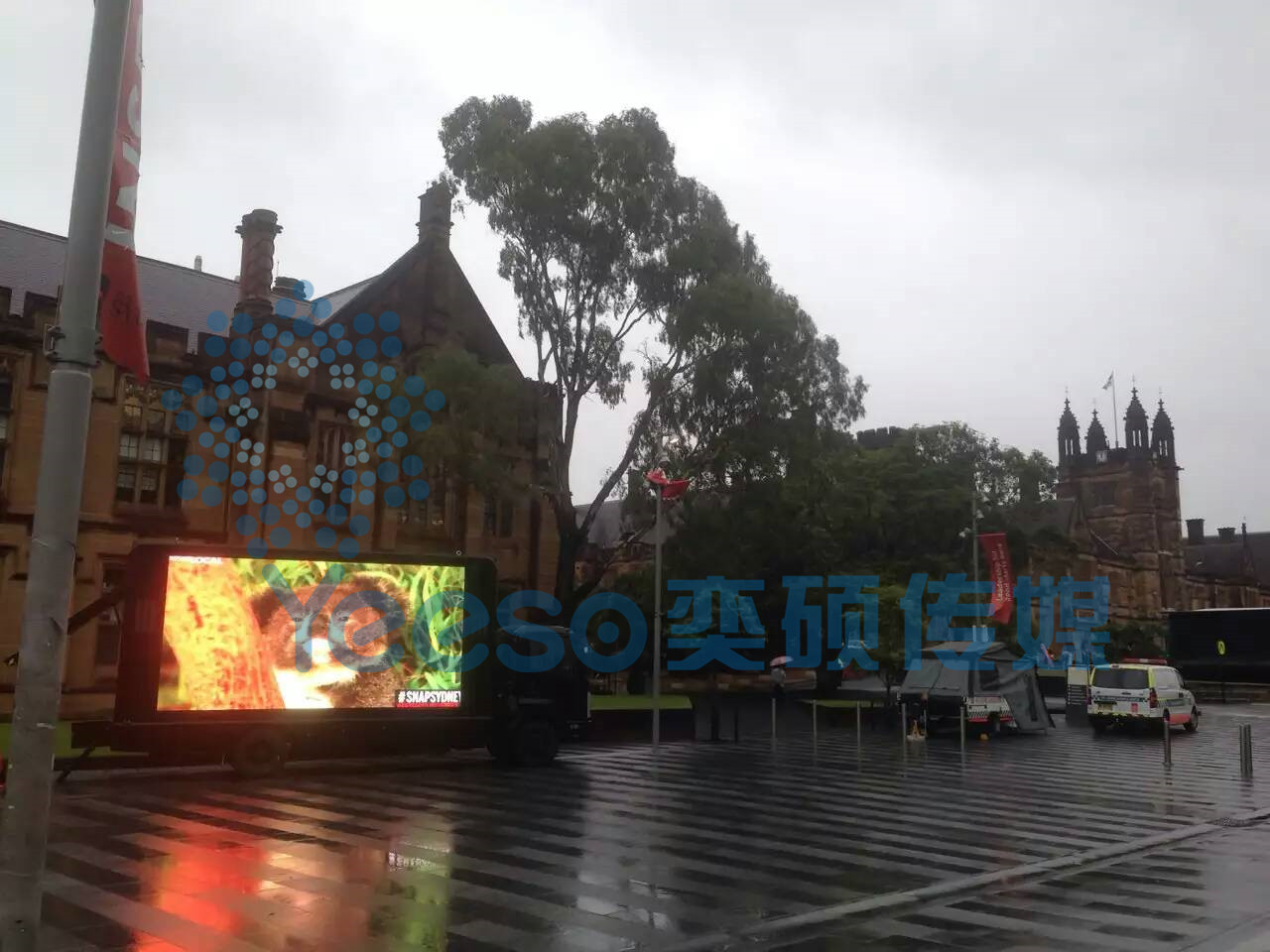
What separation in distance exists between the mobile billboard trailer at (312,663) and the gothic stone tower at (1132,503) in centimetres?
8824

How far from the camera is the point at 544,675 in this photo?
70.9 feet

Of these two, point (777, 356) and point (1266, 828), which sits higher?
point (777, 356)

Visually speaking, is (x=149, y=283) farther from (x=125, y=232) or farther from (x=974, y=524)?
(x=974, y=524)

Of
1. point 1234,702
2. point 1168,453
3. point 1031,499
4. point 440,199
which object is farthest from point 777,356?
point 1168,453

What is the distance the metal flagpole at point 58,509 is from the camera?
5730 millimetres

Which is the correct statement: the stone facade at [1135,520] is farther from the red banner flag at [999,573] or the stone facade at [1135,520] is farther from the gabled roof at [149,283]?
the gabled roof at [149,283]

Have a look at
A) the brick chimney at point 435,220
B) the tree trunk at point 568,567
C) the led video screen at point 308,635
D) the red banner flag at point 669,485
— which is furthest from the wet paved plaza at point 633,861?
the brick chimney at point 435,220

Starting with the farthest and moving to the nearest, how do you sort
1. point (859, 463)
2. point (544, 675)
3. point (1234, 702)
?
point (1234, 702)
point (859, 463)
point (544, 675)

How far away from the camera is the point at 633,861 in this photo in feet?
37.2

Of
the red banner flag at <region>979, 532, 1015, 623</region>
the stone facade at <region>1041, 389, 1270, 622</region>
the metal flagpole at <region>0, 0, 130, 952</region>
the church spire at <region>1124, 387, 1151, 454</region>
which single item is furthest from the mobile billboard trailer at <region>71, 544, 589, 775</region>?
the church spire at <region>1124, 387, 1151, 454</region>

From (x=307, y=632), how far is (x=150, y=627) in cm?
252

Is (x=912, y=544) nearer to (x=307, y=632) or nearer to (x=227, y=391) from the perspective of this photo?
(x=227, y=391)

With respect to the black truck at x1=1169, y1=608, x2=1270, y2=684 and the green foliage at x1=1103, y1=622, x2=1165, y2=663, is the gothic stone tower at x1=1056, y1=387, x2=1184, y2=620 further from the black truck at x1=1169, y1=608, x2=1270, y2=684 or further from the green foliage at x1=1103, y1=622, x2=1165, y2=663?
the black truck at x1=1169, y1=608, x2=1270, y2=684

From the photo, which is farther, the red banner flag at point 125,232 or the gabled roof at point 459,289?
the gabled roof at point 459,289
